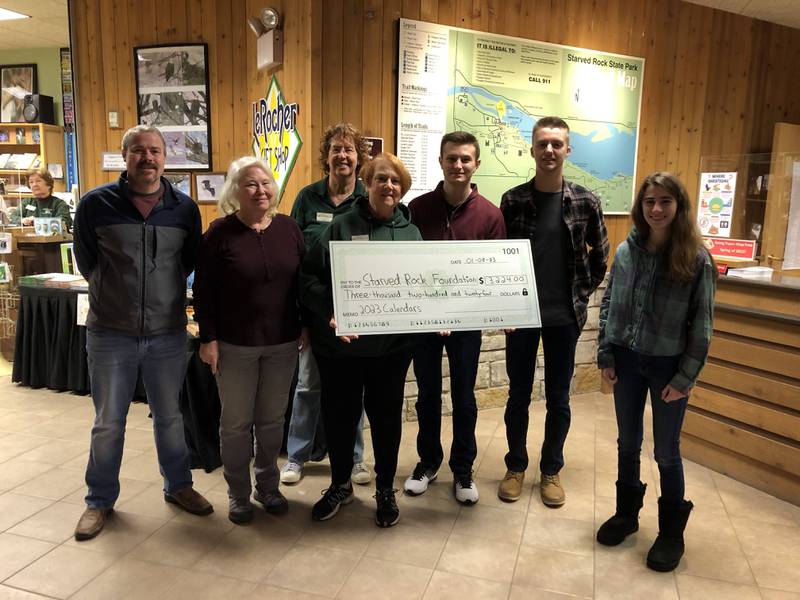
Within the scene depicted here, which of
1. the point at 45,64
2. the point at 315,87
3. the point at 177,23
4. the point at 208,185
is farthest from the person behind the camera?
the point at 45,64

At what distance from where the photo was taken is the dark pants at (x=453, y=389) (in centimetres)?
257

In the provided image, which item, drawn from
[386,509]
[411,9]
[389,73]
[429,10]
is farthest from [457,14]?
[386,509]

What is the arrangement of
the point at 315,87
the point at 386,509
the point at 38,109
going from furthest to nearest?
the point at 38,109 → the point at 315,87 → the point at 386,509

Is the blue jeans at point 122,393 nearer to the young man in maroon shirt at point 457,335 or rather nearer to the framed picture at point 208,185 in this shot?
the young man in maroon shirt at point 457,335

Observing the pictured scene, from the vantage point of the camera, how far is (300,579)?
2115mm

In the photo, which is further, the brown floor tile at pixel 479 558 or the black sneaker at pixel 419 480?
the black sneaker at pixel 419 480

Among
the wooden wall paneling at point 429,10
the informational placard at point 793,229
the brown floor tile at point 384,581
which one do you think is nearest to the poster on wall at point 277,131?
the wooden wall paneling at point 429,10

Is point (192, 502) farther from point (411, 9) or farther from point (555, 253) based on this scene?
point (411, 9)

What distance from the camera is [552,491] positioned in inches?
106

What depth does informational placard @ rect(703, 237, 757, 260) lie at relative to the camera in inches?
133

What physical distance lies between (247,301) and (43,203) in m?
4.15

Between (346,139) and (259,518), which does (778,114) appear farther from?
(259,518)

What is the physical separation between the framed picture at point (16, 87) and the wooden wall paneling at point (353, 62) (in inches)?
254

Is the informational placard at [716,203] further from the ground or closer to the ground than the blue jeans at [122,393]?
further from the ground
